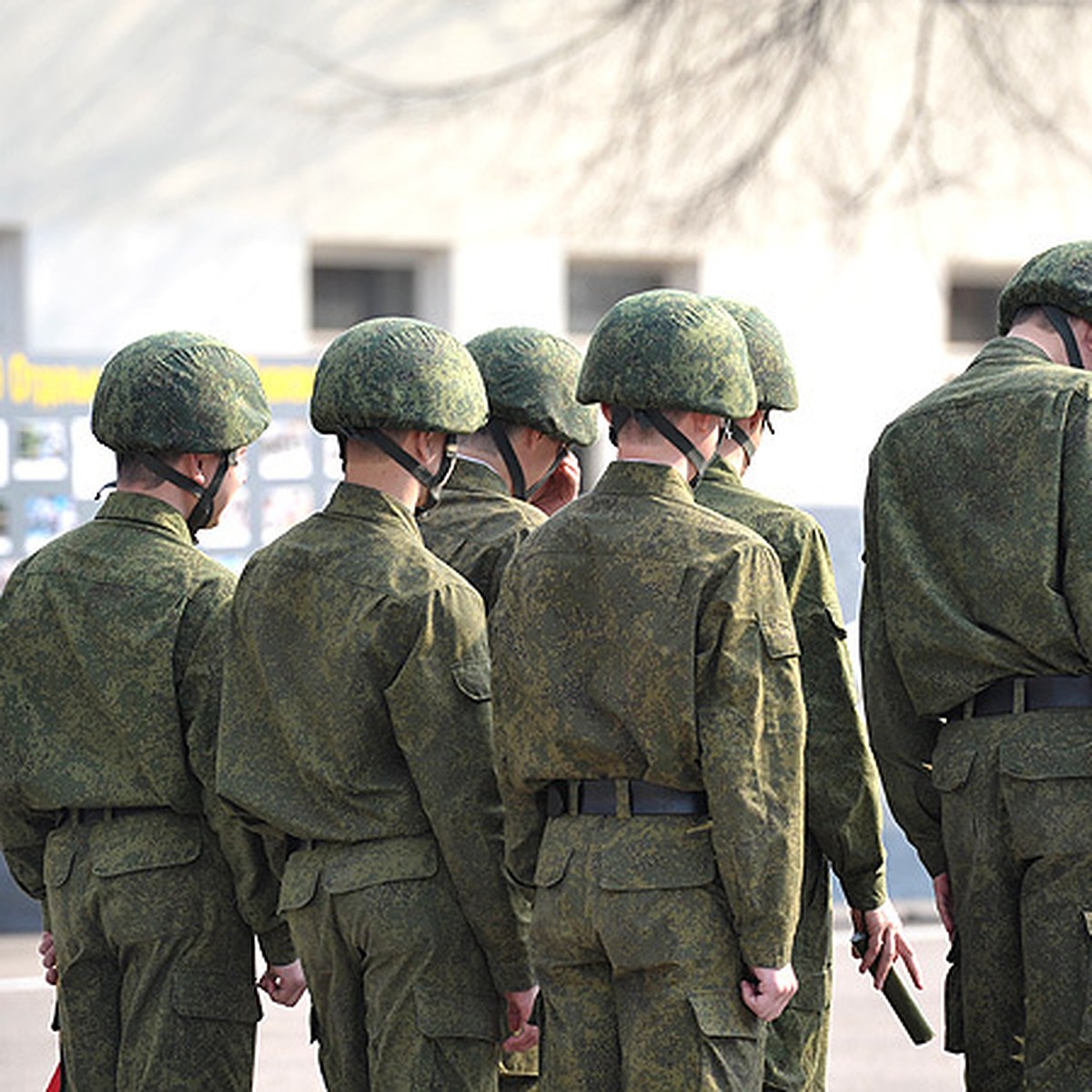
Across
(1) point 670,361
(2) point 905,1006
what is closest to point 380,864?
(1) point 670,361

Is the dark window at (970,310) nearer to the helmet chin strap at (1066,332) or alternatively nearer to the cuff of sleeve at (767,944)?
the helmet chin strap at (1066,332)

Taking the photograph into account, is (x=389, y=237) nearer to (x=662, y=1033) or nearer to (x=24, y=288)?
(x=24, y=288)

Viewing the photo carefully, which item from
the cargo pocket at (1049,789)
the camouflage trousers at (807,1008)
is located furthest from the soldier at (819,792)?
the cargo pocket at (1049,789)

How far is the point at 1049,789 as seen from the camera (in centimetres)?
480

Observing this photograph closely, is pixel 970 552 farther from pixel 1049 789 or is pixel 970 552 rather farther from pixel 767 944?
pixel 767 944

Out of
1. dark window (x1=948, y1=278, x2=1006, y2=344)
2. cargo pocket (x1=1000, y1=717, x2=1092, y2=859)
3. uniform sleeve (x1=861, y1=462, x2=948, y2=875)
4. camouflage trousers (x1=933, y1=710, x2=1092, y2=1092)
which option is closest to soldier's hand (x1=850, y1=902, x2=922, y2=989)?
uniform sleeve (x1=861, y1=462, x2=948, y2=875)

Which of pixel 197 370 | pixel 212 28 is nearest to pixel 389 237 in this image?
pixel 212 28

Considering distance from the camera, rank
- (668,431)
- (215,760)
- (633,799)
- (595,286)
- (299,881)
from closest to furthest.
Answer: (633,799) < (668,431) < (299,881) < (215,760) < (595,286)

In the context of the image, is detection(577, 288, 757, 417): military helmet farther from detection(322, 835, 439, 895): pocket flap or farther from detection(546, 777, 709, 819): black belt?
detection(322, 835, 439, 895): pocket flap

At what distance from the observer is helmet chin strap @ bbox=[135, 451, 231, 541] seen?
531 centimetres

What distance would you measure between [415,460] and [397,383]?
6.4 inches

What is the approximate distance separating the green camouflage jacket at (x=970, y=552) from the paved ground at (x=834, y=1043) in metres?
3.07

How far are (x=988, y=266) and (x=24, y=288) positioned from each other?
6.75m

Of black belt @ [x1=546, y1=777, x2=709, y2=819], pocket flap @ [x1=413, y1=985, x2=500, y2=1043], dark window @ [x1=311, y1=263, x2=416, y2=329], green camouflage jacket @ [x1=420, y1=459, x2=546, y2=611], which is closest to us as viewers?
black belt @ [x1=546, y1=777, x2=709, y2=819]
